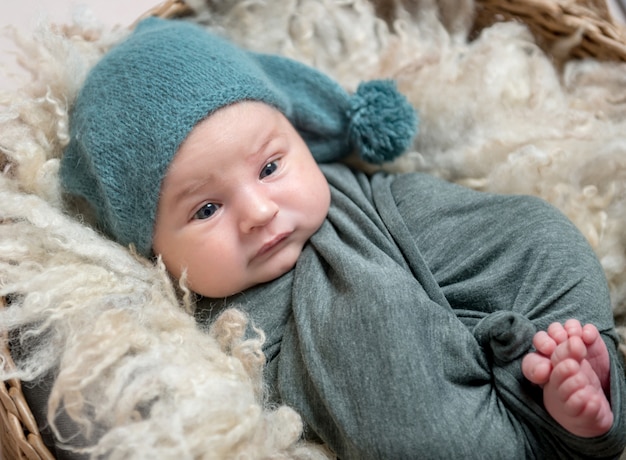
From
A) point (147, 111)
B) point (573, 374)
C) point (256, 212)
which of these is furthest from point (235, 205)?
point (573, 374)

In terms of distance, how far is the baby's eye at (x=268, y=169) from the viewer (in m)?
0.93

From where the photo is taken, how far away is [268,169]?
93 cm

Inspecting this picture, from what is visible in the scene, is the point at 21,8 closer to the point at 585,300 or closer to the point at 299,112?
the point at 299,112

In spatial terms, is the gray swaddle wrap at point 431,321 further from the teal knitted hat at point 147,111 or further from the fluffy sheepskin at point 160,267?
the teal knitted hat at point 147,111

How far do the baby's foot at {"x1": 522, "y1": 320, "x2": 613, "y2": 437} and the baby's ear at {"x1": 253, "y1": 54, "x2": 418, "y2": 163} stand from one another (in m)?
0.46

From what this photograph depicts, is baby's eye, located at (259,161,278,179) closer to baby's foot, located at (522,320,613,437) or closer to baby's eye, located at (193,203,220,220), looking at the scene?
baby's eye, located at (193,203,220,220)

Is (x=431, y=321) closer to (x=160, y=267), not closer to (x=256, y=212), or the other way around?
(x=256, y=212)

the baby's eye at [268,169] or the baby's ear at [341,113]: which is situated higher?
the baby's eye at [268,169]

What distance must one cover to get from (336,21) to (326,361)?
0.71 metres

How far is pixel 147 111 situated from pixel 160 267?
0.22m

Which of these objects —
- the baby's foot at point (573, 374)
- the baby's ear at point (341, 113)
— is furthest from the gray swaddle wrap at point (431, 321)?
the baby's ear at point (341, 113)

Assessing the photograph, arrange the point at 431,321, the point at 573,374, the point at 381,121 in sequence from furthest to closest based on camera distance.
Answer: the point at 381,121
the point at 431,321
the point at 573,374

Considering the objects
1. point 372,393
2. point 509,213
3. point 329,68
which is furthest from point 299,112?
point 372,393

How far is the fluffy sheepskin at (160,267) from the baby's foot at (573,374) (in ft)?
0.90
